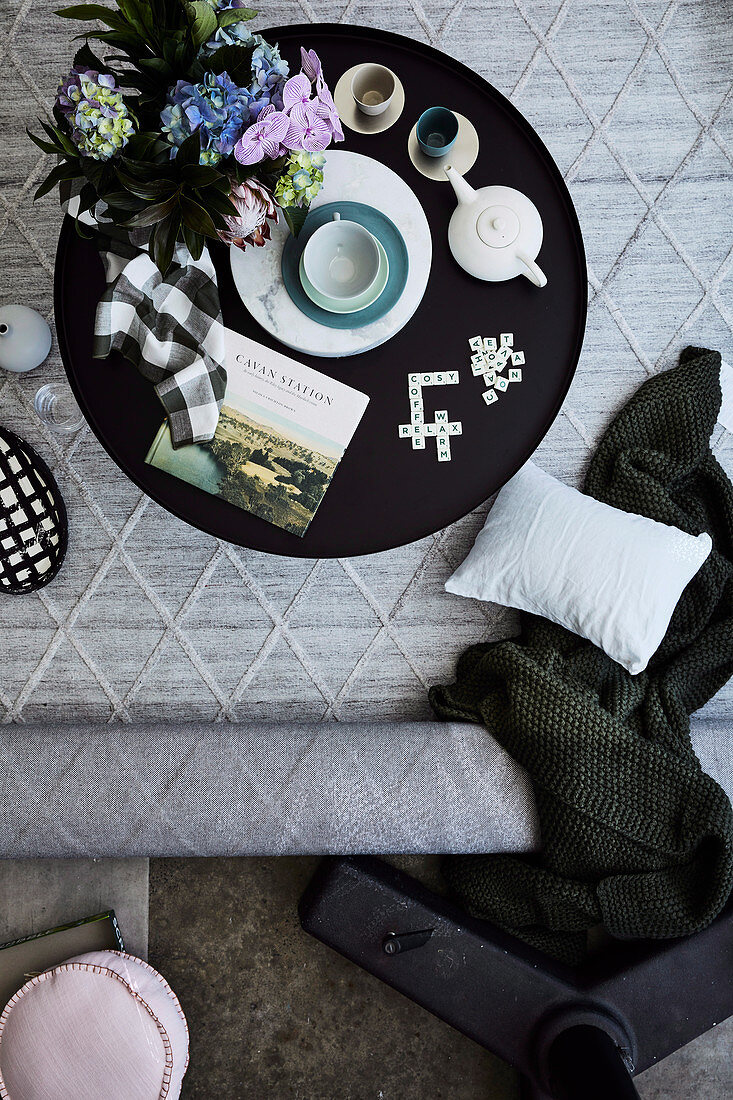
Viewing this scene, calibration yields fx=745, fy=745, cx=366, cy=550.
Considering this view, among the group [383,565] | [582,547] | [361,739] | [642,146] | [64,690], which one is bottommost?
[64,690]

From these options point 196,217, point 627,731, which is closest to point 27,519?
point 196,217

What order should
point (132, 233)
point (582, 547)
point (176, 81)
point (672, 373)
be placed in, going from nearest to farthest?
point (176, 81), point (132, 233), point (582, 547), point (672, 373)

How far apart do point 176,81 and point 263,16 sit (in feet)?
3.00

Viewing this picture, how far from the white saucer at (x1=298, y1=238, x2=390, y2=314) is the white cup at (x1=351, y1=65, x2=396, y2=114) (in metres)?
0.22

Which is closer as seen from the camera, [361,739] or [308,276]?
[308,276]

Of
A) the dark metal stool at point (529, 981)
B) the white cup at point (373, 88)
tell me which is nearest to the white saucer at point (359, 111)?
the white cup at point (373, 88)

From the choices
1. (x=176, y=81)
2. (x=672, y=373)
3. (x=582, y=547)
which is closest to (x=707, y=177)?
(x=672, y=373)

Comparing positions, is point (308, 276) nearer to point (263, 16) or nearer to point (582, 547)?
point (582, 547)

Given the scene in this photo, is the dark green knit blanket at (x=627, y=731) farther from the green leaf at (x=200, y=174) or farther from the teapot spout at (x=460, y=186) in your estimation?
the green leaf at (x=200, y=174)

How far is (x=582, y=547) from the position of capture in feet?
4.66

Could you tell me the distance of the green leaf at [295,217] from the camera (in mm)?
1102

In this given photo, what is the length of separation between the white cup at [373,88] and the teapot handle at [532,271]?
0.33 meters

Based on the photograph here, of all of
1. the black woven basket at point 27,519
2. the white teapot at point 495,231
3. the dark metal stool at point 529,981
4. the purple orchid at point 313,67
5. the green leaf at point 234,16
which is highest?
the green leaf at point 234,16

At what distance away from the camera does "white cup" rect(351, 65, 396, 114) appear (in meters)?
1.23
